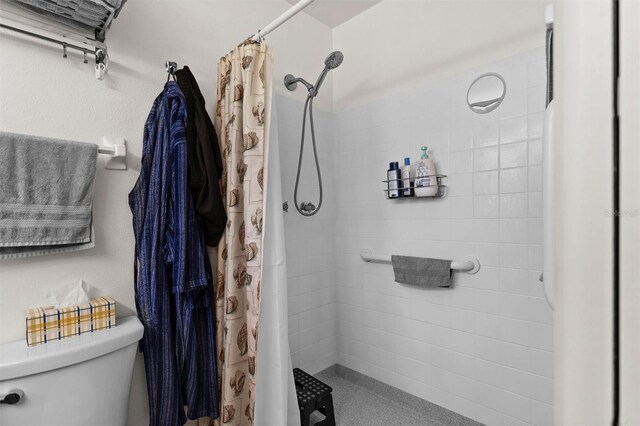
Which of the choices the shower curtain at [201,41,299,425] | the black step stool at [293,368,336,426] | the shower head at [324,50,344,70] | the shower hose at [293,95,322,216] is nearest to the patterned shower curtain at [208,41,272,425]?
the shower curtain at [201,41,299,425]

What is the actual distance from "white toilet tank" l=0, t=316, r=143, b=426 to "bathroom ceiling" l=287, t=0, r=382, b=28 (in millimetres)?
1987

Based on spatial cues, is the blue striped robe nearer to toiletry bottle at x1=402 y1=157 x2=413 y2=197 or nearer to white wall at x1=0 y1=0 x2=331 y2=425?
white wall at x1=0 y1=0 x2=331 y2=425

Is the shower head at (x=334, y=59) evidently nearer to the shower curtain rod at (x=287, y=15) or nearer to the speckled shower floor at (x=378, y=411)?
the shower curtain rod at (x=287, y=15)

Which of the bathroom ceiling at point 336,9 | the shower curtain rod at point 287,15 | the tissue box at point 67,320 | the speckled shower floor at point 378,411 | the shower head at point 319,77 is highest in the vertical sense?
the bathroom ceiling at point 336,9

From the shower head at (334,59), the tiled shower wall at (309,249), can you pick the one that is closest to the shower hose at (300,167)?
the tiled shower wall at (309,249)

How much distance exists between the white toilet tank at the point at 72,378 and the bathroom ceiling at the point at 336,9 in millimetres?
1987

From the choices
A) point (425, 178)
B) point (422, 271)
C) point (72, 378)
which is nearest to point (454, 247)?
point (422, 271)

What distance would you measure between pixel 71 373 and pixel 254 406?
672 millimetres

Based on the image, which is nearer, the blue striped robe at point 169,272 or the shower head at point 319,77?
the blue striped robe at point 169,272

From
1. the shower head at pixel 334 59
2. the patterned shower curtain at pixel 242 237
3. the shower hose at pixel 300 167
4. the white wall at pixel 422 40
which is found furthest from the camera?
the shower hose at pixel 300 167

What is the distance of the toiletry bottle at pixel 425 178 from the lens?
1660 millimetres

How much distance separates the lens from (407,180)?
5.84 feet

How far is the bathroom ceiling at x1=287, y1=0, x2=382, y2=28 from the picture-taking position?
78.7 inches

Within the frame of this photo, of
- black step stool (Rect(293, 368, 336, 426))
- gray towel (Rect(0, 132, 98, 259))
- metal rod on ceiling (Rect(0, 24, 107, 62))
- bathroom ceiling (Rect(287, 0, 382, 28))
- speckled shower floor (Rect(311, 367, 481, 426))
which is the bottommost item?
speckled shower floor (Rect(311, 367, 481, 426))
